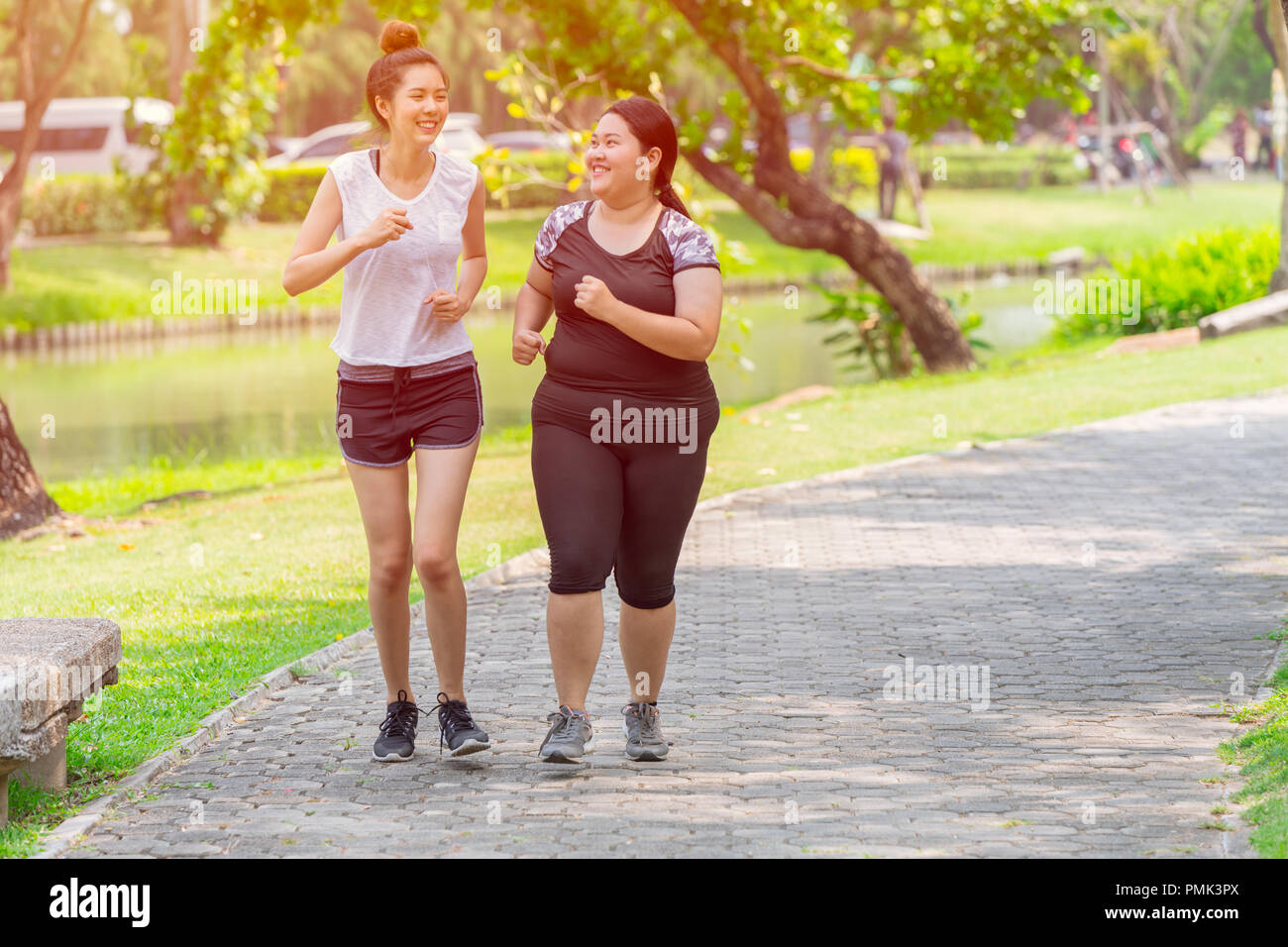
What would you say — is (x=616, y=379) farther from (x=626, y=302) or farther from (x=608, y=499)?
(x=608, y=499)

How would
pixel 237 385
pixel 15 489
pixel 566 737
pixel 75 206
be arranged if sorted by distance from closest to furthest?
pixel 566 737 < pixel 15 489 < pixel 237 385 < pixel 75 206

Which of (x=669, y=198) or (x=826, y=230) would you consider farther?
(x=826, y=230)

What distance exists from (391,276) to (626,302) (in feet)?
2.51

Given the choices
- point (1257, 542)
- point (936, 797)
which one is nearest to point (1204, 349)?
point (1257, 542)

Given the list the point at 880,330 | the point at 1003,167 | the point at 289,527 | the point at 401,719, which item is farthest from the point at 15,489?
the point at 1003,167

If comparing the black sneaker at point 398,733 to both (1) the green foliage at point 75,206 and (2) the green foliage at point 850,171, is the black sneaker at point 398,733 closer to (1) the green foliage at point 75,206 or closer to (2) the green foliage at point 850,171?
(1) the green foliage at point 75,206

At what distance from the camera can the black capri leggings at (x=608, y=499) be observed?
17.5 feet

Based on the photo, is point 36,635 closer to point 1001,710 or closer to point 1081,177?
point 1001,710

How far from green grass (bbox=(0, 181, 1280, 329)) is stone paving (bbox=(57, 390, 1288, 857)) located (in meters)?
12.1

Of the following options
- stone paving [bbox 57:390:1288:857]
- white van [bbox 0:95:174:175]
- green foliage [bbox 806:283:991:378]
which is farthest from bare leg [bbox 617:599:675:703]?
white van [bbox 0:95:174:175]

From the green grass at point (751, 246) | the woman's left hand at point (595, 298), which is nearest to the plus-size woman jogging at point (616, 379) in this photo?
the woman's left hand at point (595, 298)

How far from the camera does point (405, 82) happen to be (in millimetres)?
5367

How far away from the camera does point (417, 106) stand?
5.35 m

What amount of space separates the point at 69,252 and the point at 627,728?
28432mm
